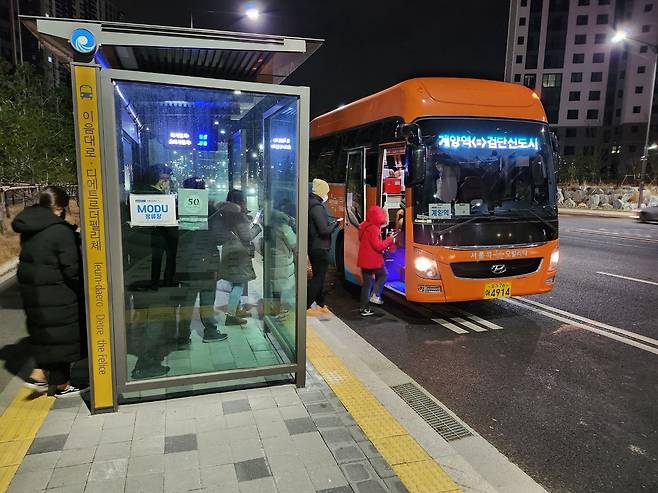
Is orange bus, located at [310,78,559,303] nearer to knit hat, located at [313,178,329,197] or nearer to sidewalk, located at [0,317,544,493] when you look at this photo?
knit hat, located at [313,178,329,197]

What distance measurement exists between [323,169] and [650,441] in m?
7.21

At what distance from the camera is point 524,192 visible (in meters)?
6.50

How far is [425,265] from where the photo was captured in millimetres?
6141

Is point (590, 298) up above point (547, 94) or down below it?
below

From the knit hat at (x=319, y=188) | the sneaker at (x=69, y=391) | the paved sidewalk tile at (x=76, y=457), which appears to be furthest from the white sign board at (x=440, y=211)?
the paved sidewalk tile at (x=76, y=457)

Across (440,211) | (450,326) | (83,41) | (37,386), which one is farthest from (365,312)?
(83,41)

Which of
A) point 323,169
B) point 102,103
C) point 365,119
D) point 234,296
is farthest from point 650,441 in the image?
point 323,169

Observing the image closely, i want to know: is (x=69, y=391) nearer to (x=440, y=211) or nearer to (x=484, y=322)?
(x=440, y=211)

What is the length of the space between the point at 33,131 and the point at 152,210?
1369 centimetres

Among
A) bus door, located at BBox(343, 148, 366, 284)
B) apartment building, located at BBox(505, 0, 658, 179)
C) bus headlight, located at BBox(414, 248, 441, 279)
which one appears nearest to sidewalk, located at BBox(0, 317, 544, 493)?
bus headlight, located at BBox(414, 248, 441, 279)

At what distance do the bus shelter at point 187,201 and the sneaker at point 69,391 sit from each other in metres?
0.40

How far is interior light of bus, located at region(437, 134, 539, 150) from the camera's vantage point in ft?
20.2

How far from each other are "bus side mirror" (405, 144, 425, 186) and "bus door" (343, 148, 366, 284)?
5.51ft

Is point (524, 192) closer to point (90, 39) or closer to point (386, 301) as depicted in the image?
point (386, 301)
